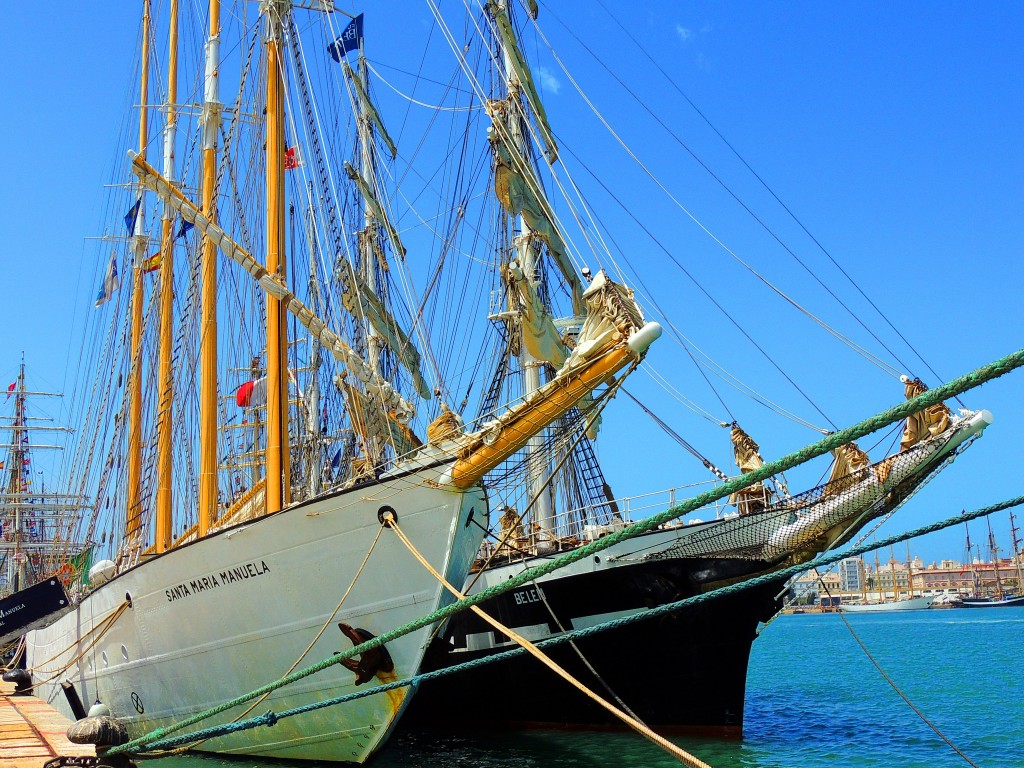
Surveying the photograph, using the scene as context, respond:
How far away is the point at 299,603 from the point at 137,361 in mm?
15014

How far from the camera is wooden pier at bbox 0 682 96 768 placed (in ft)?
39.9

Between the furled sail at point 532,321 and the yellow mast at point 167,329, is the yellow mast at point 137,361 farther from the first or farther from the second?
the furled sail at point 532,321

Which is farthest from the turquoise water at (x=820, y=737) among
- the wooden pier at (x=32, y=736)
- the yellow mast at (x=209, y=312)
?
the yellow mast at (x=209, y=312)

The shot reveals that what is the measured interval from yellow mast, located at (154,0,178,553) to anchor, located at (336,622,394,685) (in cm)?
916

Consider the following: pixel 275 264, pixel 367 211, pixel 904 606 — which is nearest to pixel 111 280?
pixel 367 211

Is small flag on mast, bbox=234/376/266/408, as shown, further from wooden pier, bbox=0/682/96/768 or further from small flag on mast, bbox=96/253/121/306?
wooden pier, bbox=0/682/96/768

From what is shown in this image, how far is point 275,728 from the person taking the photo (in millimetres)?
14656

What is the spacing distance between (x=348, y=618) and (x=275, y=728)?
257cm

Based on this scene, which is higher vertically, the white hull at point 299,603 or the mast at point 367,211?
the mast at point 367,211

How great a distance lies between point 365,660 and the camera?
1325 centimetres

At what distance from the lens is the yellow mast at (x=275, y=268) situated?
15945mm

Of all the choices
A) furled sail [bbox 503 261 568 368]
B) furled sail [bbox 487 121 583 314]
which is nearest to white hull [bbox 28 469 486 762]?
furled sail [bbox 503 261 568 368]

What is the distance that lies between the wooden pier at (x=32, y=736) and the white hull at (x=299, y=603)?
195cm

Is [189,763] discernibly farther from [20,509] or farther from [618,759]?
[20,509]
